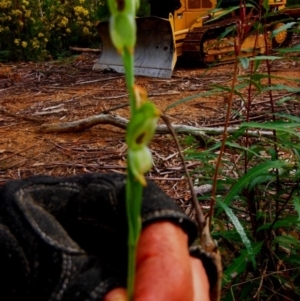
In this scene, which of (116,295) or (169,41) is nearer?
(116,295)

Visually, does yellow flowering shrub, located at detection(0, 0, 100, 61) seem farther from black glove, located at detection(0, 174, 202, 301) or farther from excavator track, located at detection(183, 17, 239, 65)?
black glove, located at detection(0, 174, 202, 301)

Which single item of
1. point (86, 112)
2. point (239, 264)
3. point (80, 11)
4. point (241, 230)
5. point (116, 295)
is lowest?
point (86, 112)

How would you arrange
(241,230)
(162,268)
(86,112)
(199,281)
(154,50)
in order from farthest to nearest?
(154,50)
(86,112)
(241,230)
(199,281)
(162,268)

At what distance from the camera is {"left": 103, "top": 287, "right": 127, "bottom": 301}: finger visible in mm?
809

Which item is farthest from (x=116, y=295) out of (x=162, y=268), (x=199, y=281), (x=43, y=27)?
(x=43, y=27)

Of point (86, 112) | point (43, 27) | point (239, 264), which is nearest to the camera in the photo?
point (239, 264)

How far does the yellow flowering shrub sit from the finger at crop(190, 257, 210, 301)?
30.1ft

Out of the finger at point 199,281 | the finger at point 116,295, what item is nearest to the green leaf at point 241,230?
the finger at point 199,281

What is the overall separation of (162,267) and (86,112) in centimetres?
517

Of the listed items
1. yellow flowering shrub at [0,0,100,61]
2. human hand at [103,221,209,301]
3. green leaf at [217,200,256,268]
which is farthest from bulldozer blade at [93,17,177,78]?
human hand at [103,221,209,301]

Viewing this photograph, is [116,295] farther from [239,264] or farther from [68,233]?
[239,264]

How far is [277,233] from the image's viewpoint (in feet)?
6.76

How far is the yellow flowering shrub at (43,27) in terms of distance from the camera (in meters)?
9.92

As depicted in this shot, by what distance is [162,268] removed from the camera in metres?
0.82
